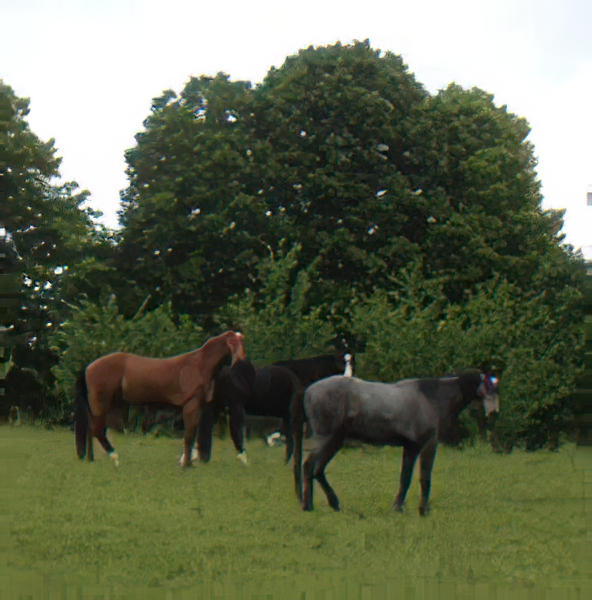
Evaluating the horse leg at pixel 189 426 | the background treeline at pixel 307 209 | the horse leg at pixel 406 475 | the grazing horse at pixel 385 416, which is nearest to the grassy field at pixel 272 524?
the horse leg at pixel 406 475

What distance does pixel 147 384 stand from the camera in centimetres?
1806

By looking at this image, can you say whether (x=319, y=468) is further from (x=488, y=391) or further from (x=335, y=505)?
(x=488, y=391)

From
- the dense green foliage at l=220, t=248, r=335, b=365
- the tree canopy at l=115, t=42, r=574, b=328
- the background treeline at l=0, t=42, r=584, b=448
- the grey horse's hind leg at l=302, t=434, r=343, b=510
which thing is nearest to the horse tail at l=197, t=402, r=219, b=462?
the dense green foliage at l=220, t=248, r=335, b=365

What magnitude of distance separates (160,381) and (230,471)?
8.48 ft

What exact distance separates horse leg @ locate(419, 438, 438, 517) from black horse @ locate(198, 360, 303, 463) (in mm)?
6079

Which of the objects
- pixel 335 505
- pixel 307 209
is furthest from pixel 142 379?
pixel 307 209

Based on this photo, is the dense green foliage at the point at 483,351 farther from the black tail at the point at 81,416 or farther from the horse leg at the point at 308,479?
the horse leg at the point at 308,479

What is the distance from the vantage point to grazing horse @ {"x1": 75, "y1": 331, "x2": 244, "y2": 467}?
17.4 m

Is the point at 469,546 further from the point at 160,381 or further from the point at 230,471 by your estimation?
the point at 160,381

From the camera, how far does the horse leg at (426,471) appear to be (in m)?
11.5

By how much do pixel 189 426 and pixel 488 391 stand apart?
22.1 feet

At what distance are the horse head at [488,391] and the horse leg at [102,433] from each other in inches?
282

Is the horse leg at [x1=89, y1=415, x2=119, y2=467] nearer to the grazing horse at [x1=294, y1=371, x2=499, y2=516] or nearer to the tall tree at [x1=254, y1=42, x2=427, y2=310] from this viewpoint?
the grazing horse at [x1=294, y1=371, x2=499, y2=516]

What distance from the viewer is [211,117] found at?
36.8 metres
